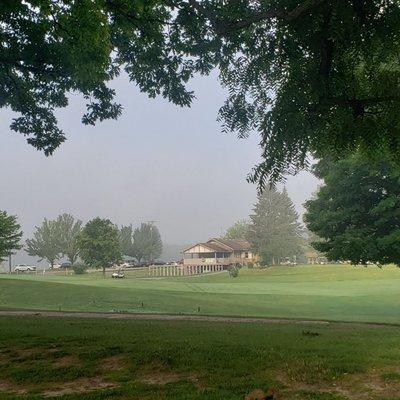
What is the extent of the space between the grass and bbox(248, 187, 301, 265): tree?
79.6m

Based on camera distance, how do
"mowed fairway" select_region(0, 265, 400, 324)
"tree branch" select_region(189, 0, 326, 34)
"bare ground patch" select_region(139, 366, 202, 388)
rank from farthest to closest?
1. "mowed fairway" select_region(0, 265, 400, 324)
2. "tree branch" select_region(189, 0, 326, 34)
3. "bare ground patch" select_region(139, 366, 202, 388)

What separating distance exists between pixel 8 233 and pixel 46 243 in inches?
2070

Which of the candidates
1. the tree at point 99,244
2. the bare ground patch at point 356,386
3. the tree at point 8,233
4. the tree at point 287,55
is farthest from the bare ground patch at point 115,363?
the tree at point 99,244

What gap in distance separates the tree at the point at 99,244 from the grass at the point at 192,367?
60354 millimetres

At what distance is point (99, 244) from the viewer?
6850cm

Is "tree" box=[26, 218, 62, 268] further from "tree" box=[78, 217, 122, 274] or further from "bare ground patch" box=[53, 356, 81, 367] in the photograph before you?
"bare ground patch" box=[53, 356, 81, 367]

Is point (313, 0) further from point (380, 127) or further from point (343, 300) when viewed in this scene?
point (343, 300)

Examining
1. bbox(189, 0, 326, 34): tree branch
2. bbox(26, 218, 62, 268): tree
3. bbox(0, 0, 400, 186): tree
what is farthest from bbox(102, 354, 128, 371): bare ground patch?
bbox(26, 218, 62, 268): tree

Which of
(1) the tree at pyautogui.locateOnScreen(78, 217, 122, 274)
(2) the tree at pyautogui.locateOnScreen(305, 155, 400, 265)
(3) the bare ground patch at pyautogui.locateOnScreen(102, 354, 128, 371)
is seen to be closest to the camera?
(3) the bare ground patch at pyautogui.locateOnScreen(102, 354, 128, 371)

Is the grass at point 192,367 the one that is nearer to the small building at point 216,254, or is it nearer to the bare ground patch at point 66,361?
the bare ground patch at point 66,361

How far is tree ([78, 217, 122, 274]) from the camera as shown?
226 feet

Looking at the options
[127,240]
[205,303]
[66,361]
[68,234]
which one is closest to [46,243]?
[68,234]

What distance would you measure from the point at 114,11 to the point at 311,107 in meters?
5.64

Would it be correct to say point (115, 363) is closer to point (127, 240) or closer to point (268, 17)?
point (268, 17)
